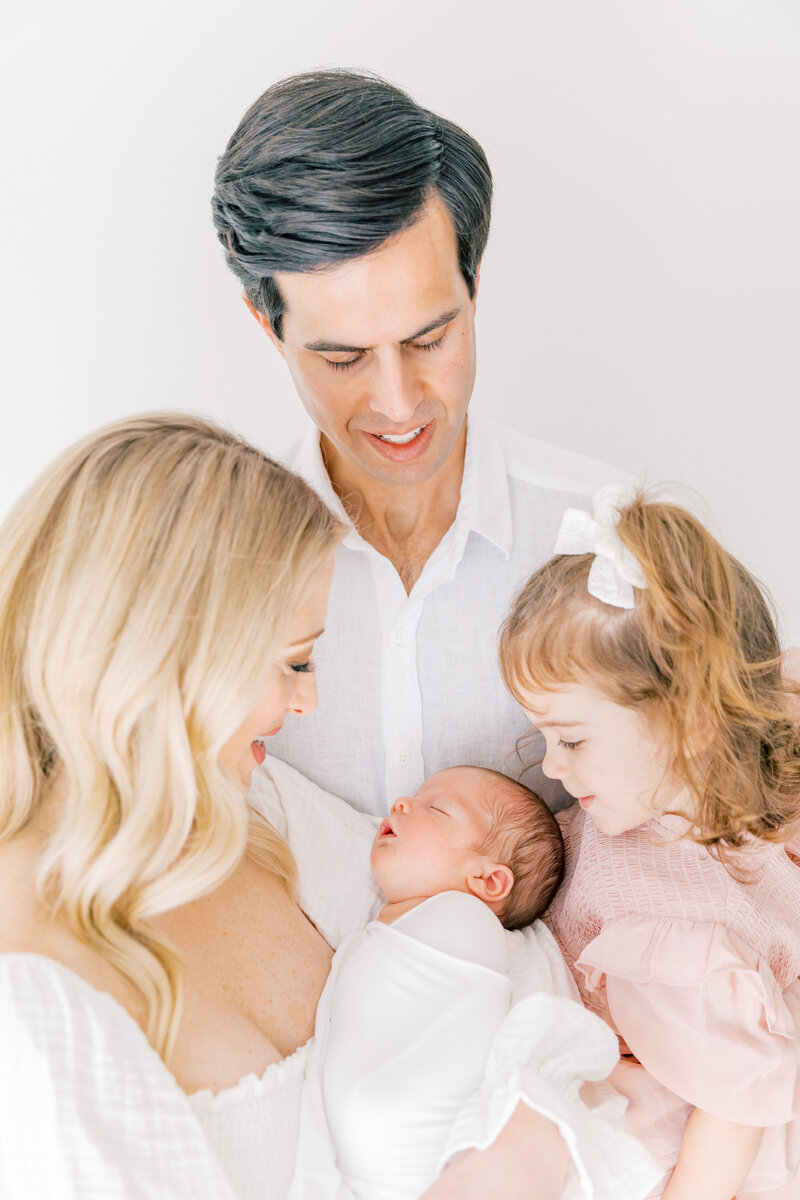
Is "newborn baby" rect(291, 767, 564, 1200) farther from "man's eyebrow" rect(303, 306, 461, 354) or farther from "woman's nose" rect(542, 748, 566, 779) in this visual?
"man's eyebrow" rect(303, 306, 461, 354)

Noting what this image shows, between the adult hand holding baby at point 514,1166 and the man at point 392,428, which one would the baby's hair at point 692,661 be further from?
the adult hand holding baby at point 514,1166

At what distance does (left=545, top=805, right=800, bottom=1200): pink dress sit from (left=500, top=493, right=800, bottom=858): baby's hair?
0.11m

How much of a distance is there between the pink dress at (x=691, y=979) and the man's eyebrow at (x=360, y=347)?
3.17 feet

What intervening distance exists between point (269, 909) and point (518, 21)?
6.40ft

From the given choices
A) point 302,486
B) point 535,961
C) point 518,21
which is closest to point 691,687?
point 535,961

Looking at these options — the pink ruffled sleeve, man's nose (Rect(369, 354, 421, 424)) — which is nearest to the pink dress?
the pink ruffled sleeve

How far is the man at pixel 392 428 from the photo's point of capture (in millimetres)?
1599

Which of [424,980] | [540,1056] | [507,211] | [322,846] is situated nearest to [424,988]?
[424,980]

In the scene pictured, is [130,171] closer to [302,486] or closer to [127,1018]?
[302,486]

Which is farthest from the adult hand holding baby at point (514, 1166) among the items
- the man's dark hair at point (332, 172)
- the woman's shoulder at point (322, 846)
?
the man's dark hair at point (332, 172)

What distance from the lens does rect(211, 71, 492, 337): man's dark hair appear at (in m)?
1.57

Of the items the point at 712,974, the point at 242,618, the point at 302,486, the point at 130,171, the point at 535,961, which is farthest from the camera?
the point at 130,171

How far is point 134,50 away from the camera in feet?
7.03

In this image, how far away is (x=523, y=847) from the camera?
1915 mm
